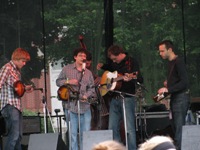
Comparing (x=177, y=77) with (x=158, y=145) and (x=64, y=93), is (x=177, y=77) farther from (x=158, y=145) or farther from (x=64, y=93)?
(x=158, y=145)

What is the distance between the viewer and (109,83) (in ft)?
35.7

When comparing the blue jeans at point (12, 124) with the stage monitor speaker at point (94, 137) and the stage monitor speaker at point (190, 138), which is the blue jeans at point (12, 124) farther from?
the stage monitor speaker at point (190, 138)

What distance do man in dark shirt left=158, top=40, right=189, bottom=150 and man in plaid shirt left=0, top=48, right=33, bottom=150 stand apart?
220 centimetres

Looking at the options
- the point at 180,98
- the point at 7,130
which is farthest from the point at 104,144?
the point at 7,130

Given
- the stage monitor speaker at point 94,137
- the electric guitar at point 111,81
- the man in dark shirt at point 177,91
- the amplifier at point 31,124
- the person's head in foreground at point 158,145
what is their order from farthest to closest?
the amplifier at point 31,124 < the electric guitar at point 111,81 < the man in dark shirt at point 177,91 < the stage monitor speaker at point 94,137 < the person's head in foreground at point 158,145

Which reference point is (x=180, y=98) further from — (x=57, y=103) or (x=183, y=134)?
(x=57, y=103)

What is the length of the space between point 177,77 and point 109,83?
1.13m

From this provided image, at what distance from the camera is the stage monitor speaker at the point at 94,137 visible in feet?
31.2

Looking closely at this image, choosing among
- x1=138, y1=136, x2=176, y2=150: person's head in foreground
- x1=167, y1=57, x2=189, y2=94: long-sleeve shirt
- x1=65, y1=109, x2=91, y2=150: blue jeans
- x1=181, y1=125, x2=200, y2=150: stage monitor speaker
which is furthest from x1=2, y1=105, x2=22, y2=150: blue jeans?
x1=138, y1=136, x2=176, y2=150: person's head in foreground

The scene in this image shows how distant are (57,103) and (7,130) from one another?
8.59 feet

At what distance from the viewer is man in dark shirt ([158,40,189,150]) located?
33.6 ft

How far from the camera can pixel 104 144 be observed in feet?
15.1

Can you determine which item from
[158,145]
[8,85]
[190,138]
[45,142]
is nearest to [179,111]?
[190,138]

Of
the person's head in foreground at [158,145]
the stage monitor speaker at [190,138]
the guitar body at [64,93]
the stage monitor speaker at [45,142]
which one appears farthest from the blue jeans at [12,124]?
the person's head in foreground at [158,145]
